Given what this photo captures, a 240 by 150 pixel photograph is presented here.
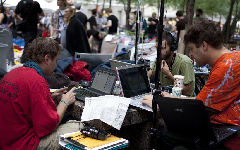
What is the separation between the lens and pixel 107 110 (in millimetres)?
2795

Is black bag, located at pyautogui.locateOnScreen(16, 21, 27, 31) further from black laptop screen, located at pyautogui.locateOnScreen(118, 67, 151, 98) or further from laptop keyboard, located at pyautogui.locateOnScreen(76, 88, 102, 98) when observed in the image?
black laptop screen, located at pyautogui.locateOnScreen(118, 67, 151, 98)

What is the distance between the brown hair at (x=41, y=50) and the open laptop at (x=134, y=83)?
0.67 metres

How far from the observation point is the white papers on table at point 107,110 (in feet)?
9.09

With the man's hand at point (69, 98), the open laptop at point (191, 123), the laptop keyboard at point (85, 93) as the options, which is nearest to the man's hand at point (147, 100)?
the open laptop at point (191, 123)

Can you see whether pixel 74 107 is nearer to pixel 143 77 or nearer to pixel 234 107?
pixel 143 77

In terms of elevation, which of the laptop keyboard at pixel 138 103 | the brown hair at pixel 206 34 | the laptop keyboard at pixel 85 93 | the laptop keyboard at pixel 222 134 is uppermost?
the brown hair at pixel 206 34

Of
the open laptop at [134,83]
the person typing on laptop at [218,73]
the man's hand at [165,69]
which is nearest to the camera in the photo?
the person typing on laptop at [218,73]

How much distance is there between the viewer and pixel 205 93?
2.61 meters

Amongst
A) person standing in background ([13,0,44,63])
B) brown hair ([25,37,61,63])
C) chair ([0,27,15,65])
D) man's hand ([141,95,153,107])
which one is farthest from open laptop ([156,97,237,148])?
person standing in background ([13,0,44,63])

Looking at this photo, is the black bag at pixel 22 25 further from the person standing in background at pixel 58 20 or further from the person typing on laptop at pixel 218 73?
the person typing on laptop at pixel 218 73

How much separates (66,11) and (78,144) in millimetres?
4721

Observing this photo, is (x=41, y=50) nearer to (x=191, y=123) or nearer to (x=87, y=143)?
(x=87, y=143)

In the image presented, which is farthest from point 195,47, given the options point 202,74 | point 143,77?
point 202,74

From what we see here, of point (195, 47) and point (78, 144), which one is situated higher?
point (195, 47)
